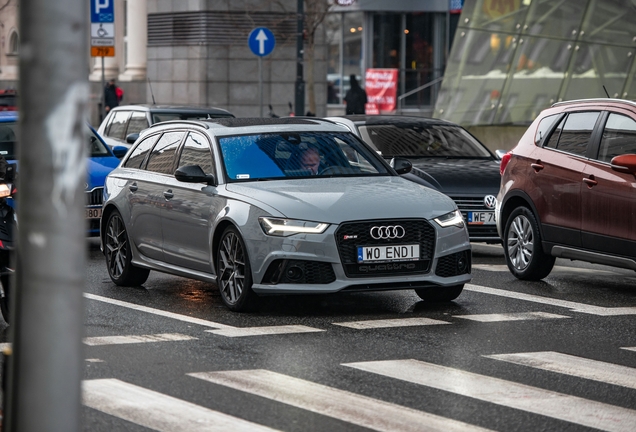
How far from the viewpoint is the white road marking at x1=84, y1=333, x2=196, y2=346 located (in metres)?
9.02

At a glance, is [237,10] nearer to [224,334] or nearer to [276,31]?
[276,31]

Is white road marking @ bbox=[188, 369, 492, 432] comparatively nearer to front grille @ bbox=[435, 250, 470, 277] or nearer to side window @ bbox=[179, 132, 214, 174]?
front grille @ bbox=[435, 250, 470, 277]

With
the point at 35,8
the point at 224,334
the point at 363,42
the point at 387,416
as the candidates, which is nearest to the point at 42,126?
the point at 35,8

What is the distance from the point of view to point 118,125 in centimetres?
2216

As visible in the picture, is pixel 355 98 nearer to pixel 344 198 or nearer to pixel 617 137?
pixel 617 137

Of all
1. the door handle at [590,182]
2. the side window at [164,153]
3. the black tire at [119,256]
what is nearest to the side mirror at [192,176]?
the side window at [164,153]

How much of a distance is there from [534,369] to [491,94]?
19.9 m

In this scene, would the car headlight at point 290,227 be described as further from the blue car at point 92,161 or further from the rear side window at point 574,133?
the blue car at point 92,161

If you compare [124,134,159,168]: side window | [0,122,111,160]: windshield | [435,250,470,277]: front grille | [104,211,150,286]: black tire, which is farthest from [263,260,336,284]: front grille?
[0,122,111,160]: windshield

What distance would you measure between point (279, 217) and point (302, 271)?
0.42 meters

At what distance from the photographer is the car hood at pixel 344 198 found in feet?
33.3

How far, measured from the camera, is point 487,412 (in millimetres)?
6816

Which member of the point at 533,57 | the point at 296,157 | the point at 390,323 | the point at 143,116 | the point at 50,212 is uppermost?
the point at 50,212

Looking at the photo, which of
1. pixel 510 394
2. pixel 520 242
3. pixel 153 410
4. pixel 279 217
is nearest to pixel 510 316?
pixel 279 217
